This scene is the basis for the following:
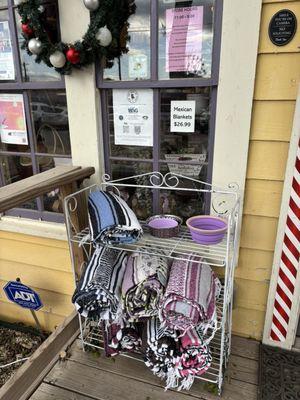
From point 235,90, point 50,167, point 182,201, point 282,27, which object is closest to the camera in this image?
point 282,27

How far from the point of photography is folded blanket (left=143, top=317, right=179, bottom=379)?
139 cm

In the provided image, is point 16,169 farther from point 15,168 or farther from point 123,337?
point 123,337

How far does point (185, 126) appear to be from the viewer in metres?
1.54

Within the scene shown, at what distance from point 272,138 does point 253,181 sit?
0.73 ft

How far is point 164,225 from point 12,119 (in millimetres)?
1171

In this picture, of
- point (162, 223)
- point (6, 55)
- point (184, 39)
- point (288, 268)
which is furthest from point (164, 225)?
point (6, 55)

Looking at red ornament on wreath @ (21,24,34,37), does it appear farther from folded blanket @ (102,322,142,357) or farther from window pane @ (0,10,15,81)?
folded blanket @ (102,322,142,357)

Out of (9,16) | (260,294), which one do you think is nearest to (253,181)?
(260,294)

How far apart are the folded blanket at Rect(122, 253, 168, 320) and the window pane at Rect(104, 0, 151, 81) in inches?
37.9

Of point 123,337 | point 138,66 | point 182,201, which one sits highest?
point 138,66

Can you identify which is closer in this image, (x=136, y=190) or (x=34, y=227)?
(x=136, y=190)

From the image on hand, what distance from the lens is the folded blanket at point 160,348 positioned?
1.39 meters

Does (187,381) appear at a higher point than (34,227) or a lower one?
lower

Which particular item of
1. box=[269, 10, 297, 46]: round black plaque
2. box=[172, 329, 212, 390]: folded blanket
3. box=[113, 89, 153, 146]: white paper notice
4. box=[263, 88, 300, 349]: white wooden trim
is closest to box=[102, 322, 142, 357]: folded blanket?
box=[172, 329, 212, 390]: folded blanket
